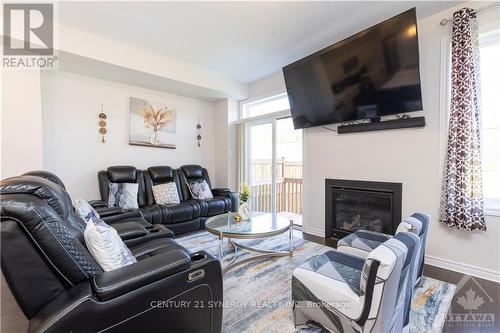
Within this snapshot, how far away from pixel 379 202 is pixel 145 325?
281 cm

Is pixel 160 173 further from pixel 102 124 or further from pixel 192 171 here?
pixel 102 124

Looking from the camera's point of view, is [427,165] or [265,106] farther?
[265,106]

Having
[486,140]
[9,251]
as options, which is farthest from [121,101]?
[486,140]

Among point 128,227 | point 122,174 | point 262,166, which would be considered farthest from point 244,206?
point 122,174

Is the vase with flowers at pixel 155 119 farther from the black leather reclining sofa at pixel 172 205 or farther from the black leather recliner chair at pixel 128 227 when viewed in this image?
the black leather recliner chair at pixel 128 227

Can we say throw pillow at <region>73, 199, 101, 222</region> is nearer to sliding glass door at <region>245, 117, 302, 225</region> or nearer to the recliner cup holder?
the recliner cup holder

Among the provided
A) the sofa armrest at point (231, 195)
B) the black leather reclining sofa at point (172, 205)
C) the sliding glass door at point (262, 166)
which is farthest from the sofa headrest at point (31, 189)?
the sliding glass door at point (262, 166)

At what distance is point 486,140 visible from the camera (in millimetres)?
2291

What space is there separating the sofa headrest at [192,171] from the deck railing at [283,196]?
1.21 metres

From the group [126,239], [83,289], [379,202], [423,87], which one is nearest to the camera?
[83,289]

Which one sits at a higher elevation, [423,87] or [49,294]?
[423,87]

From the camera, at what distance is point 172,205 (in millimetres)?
3592

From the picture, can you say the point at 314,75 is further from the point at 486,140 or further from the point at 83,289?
the point at 83,289
